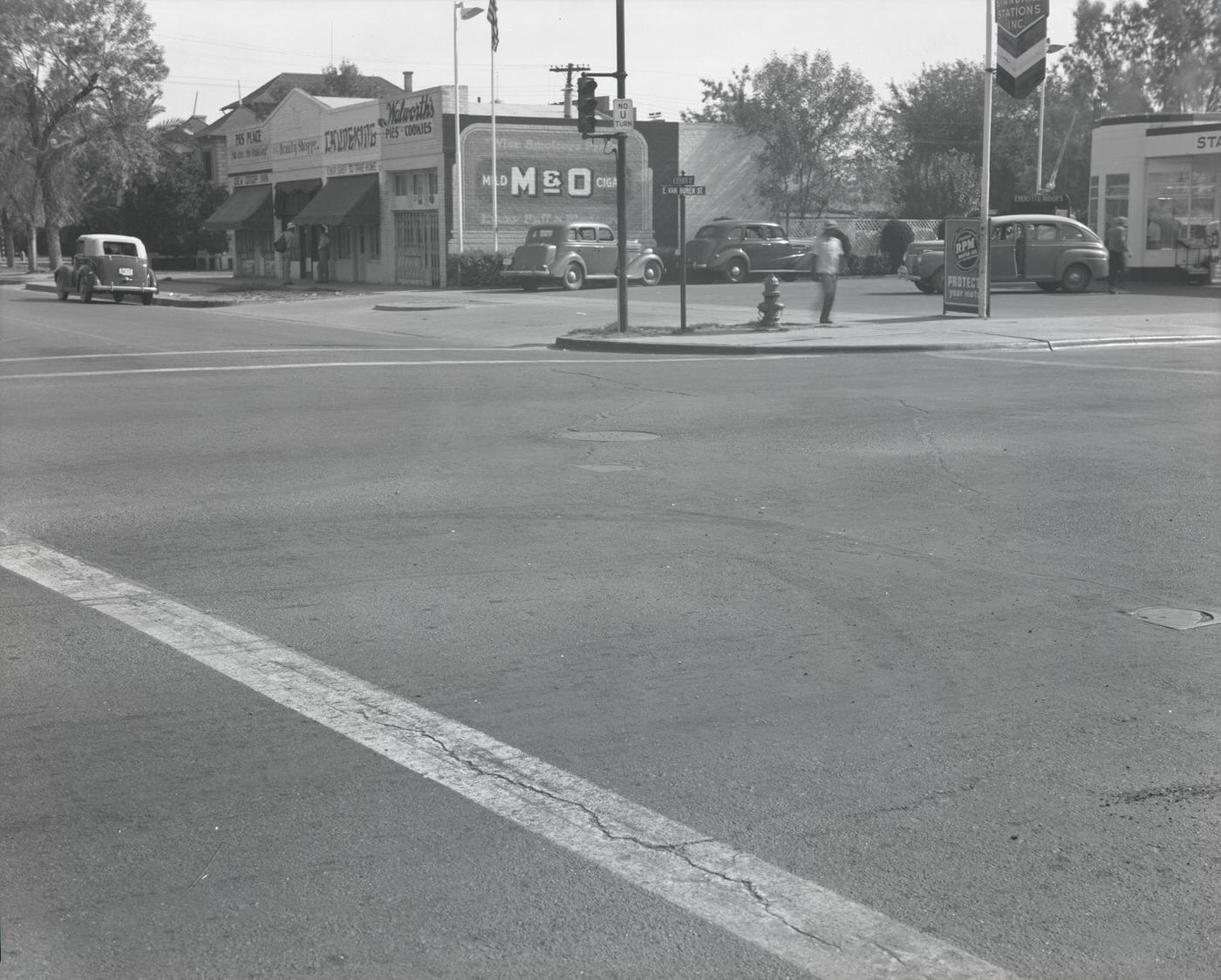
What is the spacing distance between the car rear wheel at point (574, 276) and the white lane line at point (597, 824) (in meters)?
37.1

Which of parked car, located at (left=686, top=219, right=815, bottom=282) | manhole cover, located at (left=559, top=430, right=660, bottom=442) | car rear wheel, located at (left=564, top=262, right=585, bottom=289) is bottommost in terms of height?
manhole cover, located at (left=559, top=430, right=660, bottom=442)

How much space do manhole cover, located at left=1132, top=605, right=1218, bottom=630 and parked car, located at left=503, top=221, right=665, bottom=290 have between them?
121ft

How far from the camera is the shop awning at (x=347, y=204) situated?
4997 cm

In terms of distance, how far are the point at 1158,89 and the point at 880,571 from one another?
287ft

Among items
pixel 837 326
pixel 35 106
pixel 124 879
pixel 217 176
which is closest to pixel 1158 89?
pixel 217 176

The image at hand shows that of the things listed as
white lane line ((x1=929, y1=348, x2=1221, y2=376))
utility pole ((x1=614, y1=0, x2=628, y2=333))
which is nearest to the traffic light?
utility pole ((x1=614, y1=0, x2=628, y2=333))

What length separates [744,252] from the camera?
152 feet

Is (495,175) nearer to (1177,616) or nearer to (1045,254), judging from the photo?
(1045,254)

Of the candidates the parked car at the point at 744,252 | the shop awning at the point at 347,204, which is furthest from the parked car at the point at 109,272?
the parked car at the point at 744,252

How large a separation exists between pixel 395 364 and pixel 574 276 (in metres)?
24.6

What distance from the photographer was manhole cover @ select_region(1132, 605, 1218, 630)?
6.63 metres

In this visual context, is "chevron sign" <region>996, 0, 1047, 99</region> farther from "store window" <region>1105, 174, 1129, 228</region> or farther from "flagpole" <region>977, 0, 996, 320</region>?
"store window" <region>1105, 174, 1129, 228</region>

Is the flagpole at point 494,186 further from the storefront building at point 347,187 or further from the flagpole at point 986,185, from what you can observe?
the flagpole at point 986,185

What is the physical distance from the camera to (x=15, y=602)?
275 inches
